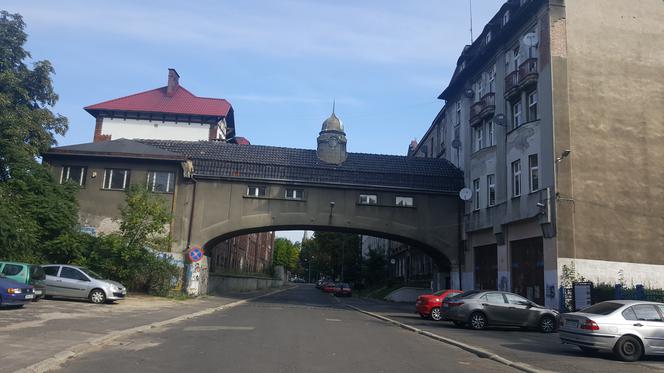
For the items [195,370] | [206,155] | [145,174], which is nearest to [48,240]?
[145,174]

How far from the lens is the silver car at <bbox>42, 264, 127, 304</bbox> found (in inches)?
898

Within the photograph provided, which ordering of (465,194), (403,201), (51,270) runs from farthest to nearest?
(403,201) → (465,194) → (51,270)

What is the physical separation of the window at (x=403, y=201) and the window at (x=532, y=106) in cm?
1049

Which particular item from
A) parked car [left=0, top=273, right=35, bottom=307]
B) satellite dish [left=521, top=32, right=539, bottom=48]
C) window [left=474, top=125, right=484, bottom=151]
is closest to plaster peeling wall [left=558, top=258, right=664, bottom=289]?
satellite dish [left=521, top=32, right=539, bottom=48]

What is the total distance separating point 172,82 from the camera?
58.7 meters

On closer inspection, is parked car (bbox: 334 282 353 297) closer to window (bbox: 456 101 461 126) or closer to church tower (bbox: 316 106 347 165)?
church tower (bbox: 316 106 347 165)

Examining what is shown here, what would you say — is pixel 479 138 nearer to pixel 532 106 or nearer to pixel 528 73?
pixel 532 106

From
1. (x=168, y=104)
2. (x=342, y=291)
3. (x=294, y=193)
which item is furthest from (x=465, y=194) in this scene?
(x=168, y=104)

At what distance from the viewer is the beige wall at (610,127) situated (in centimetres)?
2495

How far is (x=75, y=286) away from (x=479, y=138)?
78.1 feet

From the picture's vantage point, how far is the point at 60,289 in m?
22.9

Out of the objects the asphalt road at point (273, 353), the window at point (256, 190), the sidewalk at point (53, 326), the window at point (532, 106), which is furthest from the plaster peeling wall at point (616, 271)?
the window at point (256, 190)

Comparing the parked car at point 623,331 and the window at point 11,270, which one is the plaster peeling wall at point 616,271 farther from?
the window at point 11,270

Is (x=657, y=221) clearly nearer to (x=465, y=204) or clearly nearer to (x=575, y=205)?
(x=575, y=205)
